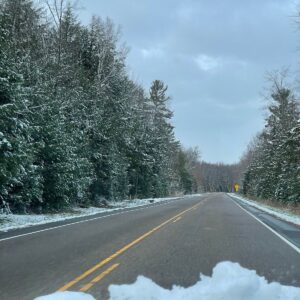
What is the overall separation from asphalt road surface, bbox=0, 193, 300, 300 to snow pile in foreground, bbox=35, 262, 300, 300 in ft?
1.32

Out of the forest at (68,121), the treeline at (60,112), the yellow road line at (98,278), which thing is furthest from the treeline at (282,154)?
the yellow road line at (98,278)

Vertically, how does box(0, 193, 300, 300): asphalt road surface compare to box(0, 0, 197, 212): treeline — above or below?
below

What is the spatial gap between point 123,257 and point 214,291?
4.48 meters

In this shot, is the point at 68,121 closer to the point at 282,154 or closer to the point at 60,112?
the point at 60,112

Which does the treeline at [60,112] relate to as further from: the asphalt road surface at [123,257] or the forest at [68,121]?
the asphalt road surface at [123,257]

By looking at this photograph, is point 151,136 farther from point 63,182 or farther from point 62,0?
point 63,182

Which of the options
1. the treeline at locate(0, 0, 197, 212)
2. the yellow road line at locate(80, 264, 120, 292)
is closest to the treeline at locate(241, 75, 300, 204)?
the treeline at locate(0, 0, 197, 212)

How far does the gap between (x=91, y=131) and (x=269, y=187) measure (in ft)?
95.1

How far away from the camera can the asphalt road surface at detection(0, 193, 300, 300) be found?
8.07m

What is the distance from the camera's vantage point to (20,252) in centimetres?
1160

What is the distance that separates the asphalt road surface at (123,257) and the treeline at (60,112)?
251 inches

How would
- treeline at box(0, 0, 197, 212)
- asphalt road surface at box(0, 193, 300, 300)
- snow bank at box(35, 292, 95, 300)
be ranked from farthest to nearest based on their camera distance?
treeline at box(0, 0, 197, 212) < asphalt road surface at box(0, 193, 300, 300) < snow bank at box(35, 292, 95, 300)

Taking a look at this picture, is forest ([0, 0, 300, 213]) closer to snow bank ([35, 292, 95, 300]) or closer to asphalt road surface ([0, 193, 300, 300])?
asphalt road surface ([0, 193, 300, 300])

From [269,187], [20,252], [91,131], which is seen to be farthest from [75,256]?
[269,187]
